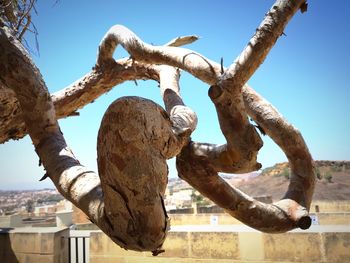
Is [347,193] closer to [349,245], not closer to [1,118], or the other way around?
[349,245]

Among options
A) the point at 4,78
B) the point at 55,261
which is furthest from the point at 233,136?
the point at 55,261

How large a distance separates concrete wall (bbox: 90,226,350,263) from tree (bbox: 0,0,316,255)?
1924 millimetres

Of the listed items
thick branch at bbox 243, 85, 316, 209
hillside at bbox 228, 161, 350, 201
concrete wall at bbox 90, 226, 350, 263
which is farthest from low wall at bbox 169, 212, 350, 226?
hillside at bbox 228, 161, 350, 201

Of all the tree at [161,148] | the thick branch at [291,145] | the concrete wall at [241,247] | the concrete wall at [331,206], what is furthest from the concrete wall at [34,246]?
the concrete wall at [331,206]

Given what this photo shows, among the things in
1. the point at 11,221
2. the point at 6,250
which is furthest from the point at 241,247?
the point at 11,221

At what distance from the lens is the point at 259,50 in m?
0.94

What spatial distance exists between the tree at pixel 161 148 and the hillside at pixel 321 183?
929 inches

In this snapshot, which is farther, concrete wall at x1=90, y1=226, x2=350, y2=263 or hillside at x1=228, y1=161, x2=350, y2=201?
hillside at x1=228, y1=161, x2=350, y2=201

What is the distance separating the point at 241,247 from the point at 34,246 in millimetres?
2746

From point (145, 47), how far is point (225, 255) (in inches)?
97.3

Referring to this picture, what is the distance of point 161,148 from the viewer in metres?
0.86

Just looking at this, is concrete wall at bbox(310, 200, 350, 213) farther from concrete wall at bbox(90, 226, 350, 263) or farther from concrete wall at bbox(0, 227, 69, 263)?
concrete wall at bbox(0, 227, 69, 263)

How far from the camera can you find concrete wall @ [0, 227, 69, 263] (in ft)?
12.4

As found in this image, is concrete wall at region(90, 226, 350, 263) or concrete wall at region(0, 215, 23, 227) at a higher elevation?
concrete wall at region(90, 226, 350, 263)
